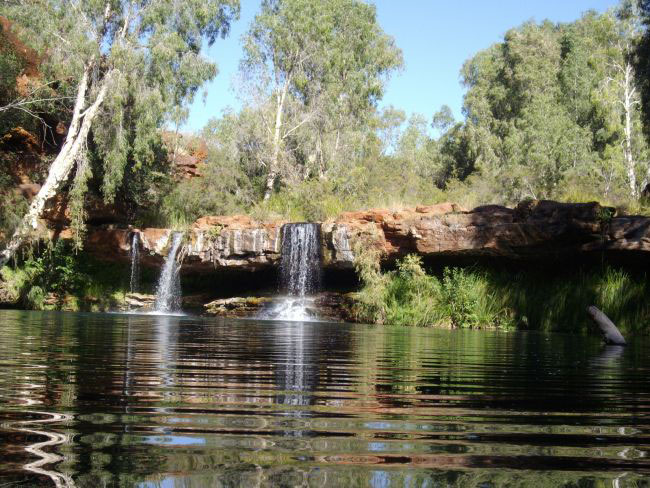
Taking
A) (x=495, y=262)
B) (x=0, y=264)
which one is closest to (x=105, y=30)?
(x=0, y=264)

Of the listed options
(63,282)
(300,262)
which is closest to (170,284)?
(63,282)

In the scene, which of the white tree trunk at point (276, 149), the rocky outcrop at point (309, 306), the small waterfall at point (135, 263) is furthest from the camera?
the white tree trunk at point (276, 149)

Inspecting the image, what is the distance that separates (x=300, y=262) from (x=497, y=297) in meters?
6.57

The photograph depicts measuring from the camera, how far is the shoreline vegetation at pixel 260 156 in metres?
20.9

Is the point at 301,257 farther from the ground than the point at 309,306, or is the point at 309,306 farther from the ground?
the point at 301,257

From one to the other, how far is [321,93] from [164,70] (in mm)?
16790

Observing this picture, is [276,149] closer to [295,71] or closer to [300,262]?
[295,71]

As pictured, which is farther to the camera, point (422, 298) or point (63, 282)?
point (63, 282)

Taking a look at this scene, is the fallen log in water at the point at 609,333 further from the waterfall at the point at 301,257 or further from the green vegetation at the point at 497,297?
the waterfall at the point at 301,257

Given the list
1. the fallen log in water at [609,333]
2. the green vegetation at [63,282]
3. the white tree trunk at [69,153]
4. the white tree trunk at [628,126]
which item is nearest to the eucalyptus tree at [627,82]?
the white tree trunk at [628,126]

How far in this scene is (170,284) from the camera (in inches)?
1005

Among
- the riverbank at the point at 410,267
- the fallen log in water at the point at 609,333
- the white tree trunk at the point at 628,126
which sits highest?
the white tree trunk at the point at 628,126

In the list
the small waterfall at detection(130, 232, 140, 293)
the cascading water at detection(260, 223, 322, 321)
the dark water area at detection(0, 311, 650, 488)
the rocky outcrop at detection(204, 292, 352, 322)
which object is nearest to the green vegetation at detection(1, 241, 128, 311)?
the small waterfall at detection(130, 232, 140, 293)

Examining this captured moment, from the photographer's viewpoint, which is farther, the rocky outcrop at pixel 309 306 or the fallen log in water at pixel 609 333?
the rocky outcrop at pixel 309 306
